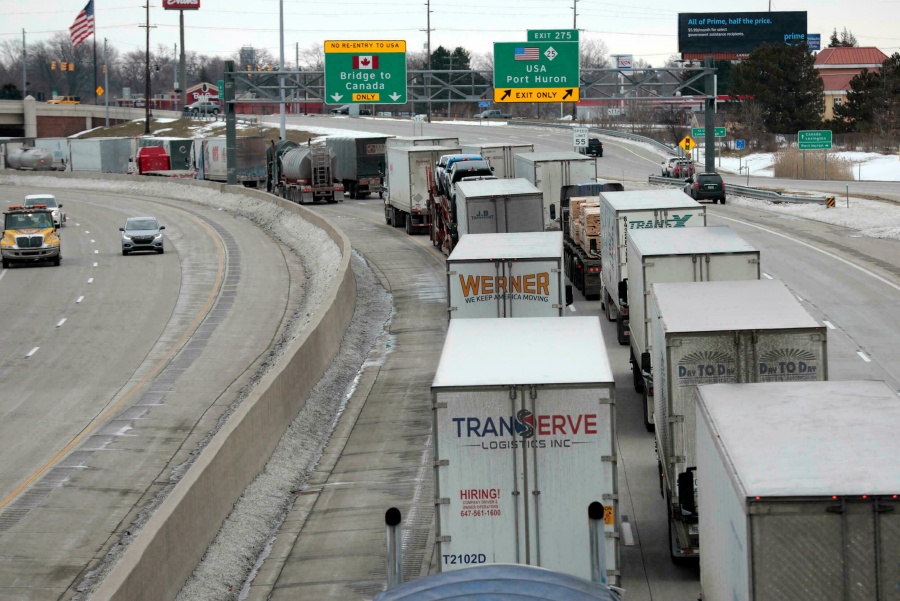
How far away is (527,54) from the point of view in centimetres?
5334

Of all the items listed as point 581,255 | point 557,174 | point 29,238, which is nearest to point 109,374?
point 581,255

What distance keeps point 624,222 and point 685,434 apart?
1345cm

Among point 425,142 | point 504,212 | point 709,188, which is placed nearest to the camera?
point 504,212

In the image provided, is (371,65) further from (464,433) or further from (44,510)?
(464,433)

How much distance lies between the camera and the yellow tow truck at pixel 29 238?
1800 inches

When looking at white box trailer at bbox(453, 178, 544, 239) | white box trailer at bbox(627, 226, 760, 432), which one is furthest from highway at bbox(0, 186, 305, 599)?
white box trailer at bbox(627, 226, 760, 432)

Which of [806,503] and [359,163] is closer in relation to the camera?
[806,503]

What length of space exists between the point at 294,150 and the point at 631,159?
39.9 metres

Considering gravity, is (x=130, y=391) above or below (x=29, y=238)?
below

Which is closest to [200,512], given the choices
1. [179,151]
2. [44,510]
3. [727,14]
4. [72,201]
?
[44,510]

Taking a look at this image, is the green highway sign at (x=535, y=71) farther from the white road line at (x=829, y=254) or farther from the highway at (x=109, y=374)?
the highway at (x=109, y=374)

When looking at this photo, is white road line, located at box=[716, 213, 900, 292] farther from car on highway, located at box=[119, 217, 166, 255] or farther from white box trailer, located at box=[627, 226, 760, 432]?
car on highway, located at box=[119, 217, 166, 255]

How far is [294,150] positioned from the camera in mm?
66250

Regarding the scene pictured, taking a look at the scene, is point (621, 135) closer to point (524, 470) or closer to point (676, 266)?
point (676, 266)
